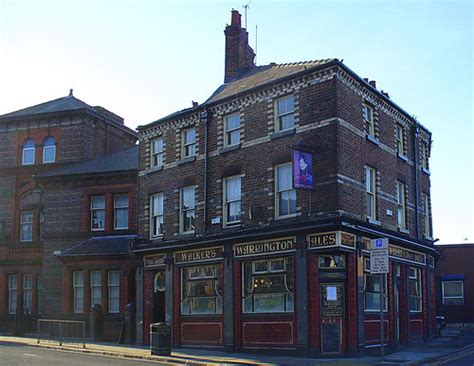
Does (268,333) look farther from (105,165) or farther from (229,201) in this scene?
(105,165)

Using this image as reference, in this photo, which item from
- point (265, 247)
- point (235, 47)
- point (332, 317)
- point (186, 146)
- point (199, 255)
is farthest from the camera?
point (235, 47)

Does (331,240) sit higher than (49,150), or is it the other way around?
(49,150)

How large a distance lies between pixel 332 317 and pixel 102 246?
1463 centimetres

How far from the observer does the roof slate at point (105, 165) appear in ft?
109

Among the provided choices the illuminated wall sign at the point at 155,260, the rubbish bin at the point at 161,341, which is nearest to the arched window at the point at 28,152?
the illuminated wall sign at the point at 155,260

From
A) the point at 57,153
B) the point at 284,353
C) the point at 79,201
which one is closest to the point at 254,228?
the point at 284,353

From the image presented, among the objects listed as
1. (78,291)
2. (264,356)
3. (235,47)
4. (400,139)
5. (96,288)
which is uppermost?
(235,47)

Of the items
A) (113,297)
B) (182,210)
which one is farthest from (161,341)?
(113,297)

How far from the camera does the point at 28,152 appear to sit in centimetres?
3838

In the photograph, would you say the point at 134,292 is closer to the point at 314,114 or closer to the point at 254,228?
the point at 254,228

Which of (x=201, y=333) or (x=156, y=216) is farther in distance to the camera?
(x=156, y=216)

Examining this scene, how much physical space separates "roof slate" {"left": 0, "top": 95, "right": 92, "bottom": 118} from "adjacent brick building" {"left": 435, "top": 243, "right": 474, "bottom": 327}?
2355cm

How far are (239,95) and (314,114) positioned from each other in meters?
3.80

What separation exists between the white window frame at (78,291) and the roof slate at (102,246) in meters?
1.16
